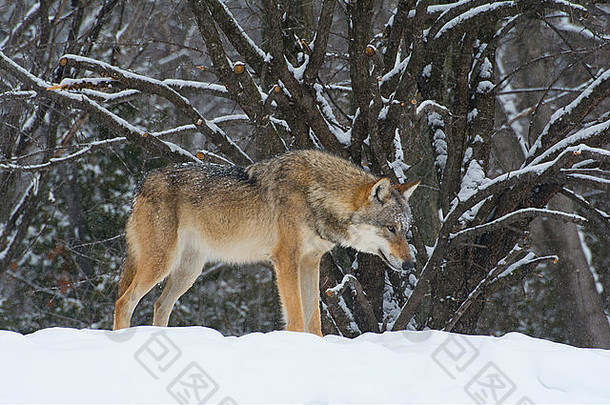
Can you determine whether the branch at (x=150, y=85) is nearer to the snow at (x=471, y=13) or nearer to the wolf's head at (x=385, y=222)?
the wolf's head at (x=385, y=222)

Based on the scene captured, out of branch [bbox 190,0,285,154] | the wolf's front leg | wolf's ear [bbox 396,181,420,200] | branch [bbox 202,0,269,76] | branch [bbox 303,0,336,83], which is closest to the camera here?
the wolf's front leg

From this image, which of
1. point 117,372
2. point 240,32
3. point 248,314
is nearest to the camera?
point 117,372

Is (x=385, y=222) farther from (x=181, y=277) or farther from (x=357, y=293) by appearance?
(x=181, y=277)

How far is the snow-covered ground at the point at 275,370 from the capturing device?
2.90 m

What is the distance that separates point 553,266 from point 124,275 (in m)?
8.58

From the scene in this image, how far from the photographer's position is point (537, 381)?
345 centimetres

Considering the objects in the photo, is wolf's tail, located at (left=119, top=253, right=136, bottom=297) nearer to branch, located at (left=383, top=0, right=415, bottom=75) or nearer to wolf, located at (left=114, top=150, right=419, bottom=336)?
wolf, located at (left=114, top=150, right=419, bottom=336)

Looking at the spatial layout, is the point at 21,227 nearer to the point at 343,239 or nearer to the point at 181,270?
the point at 181,270

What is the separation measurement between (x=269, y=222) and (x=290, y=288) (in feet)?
2.16

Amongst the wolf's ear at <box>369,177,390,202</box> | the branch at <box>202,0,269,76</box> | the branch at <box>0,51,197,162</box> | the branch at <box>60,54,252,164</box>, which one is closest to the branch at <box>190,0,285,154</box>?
the branch at <box>202,0,269,76</box>

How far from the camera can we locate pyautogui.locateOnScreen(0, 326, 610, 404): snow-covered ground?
9.53ft

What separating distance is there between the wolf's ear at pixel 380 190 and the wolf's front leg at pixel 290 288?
812mm

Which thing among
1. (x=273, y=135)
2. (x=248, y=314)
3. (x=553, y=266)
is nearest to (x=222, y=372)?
(x=273, y=135)

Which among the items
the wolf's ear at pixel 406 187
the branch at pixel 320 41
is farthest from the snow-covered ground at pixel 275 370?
the branch at pixel 320 41
